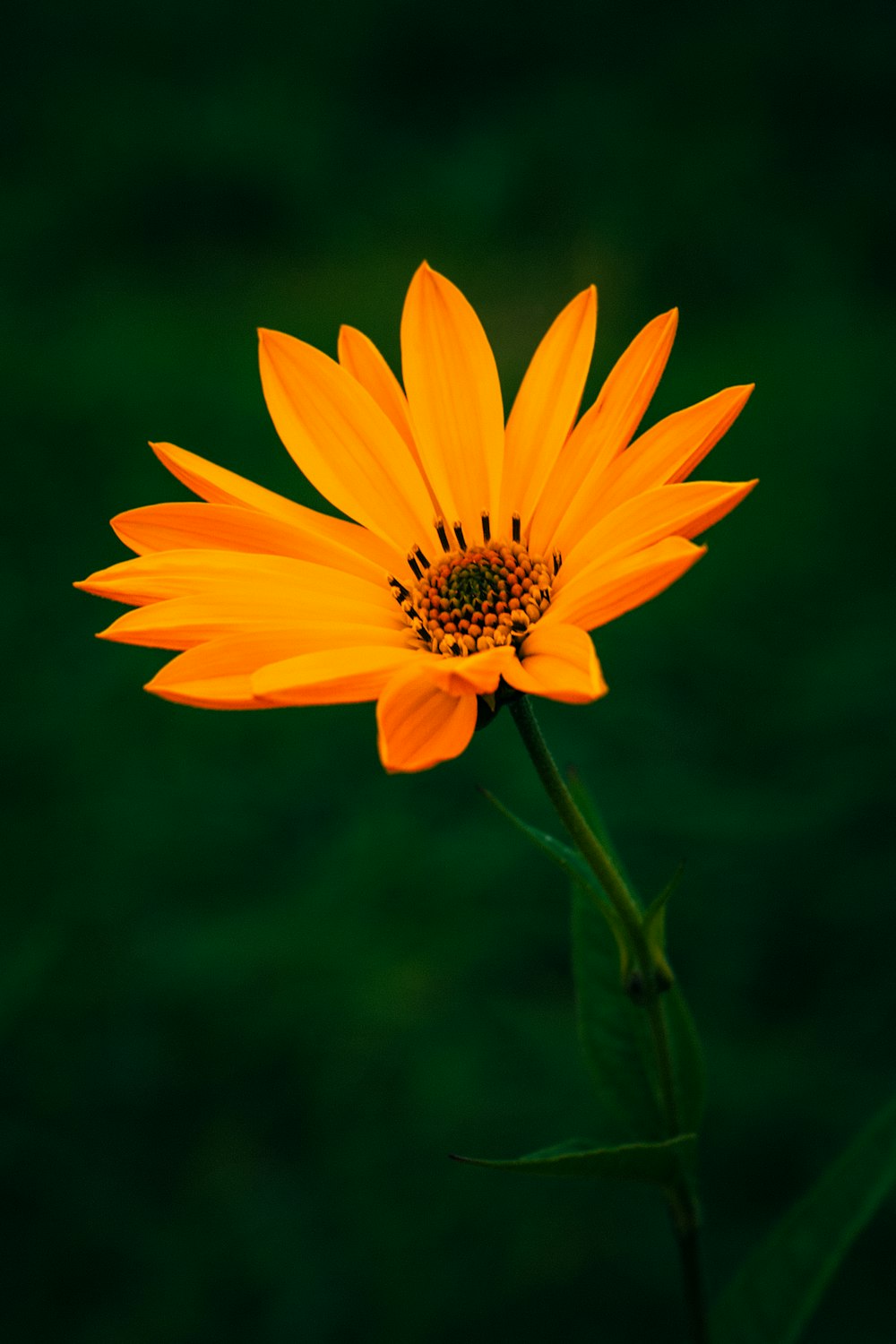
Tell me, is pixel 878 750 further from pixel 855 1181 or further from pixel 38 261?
pixel 38 261

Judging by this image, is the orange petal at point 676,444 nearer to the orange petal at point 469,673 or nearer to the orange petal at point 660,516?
the orange petal at point 660,516

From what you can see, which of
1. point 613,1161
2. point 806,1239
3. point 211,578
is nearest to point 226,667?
point 211,578

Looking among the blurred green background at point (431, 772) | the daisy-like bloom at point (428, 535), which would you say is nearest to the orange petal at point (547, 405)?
the daisy-like bloom at point (428, 535)

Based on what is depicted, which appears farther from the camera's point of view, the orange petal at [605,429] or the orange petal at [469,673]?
the orange petal at [605,429]

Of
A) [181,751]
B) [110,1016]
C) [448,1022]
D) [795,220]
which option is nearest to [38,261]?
[181,751]

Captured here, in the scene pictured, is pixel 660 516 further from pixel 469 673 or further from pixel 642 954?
pixel 642 954
